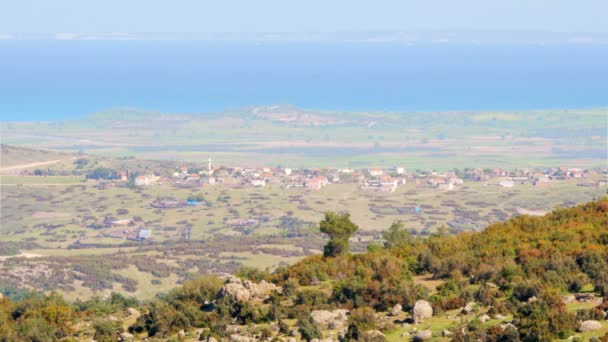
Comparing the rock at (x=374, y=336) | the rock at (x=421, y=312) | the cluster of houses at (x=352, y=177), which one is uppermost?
the rock at (x=421, y=312)

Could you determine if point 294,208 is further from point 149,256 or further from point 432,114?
point 432,114

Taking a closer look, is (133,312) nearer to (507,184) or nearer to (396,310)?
(396,310)

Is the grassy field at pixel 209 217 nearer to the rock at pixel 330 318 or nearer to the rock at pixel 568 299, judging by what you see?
the rock at pixel 330 318

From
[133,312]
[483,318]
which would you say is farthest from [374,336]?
[133,312]

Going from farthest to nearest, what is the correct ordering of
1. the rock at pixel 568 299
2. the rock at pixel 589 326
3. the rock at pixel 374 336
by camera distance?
1. the rock at pixel 568 299
2. the rock at pixel 374 336
3. the rock at pixel 589 326

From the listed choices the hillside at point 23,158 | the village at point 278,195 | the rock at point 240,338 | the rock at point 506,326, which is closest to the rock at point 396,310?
the rock at point 240,338

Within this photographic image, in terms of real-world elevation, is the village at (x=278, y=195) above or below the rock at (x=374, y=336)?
below
